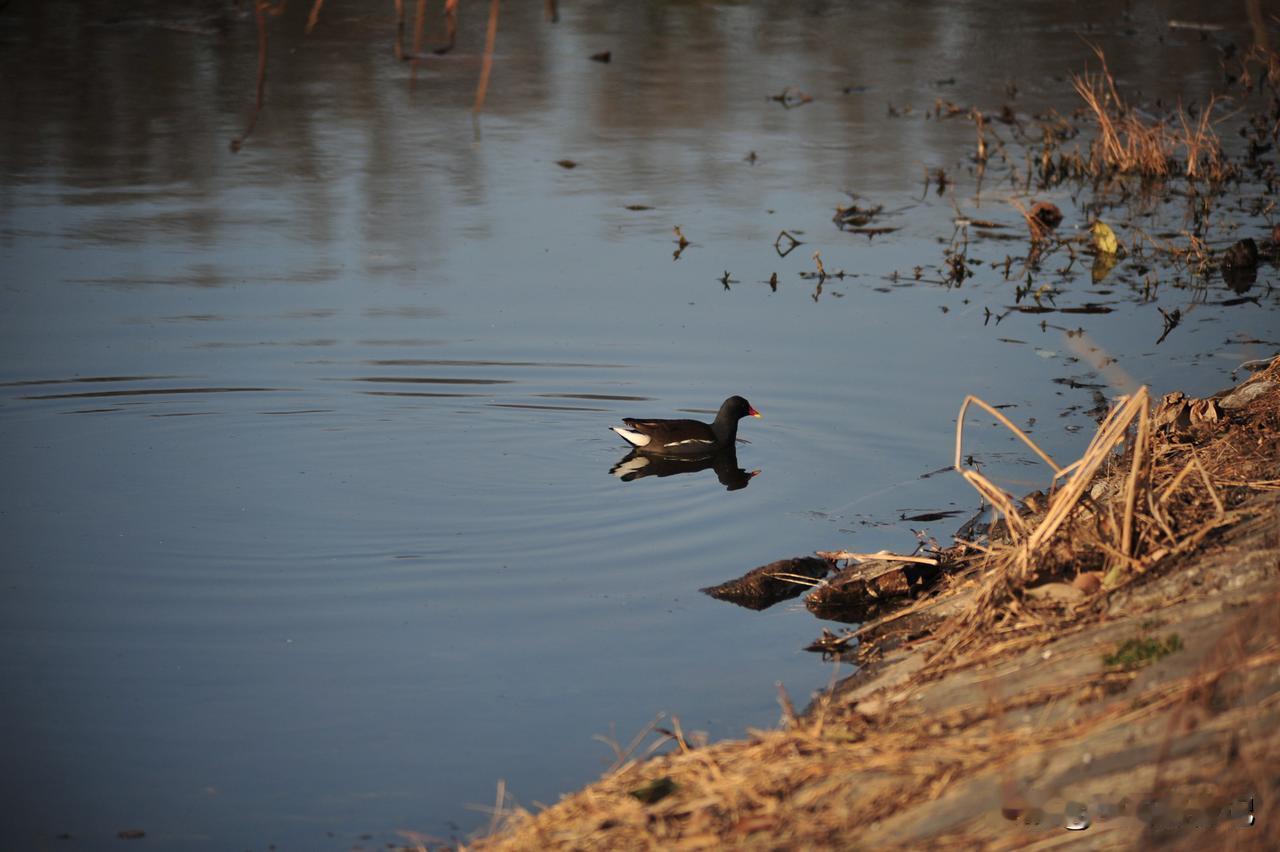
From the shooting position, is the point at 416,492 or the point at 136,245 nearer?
the point at 416,492

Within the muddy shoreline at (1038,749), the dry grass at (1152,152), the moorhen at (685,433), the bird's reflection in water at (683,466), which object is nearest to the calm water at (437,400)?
the bird's reflection in water at (683,466)

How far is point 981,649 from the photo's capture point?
19.9 feet

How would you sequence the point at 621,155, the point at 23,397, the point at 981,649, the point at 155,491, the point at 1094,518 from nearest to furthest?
the point at 981,649, the point at 1094,518, the point at 155,491, the point at 23,397, the point at 621,155

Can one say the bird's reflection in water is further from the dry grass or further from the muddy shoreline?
the dry grass

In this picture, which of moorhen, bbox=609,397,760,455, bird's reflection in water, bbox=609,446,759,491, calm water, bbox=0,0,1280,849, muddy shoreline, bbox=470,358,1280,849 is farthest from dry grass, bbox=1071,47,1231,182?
muddy shoreline, bbox=470,358,1280,849

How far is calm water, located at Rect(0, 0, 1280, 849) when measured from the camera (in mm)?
6910

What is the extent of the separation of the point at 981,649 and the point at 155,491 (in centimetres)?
613

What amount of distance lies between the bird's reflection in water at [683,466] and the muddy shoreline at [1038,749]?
4583mm

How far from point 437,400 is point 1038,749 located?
7637 millimetres

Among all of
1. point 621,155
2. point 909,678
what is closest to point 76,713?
point 909,678

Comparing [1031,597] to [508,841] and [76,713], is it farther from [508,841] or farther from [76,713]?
[76,713]

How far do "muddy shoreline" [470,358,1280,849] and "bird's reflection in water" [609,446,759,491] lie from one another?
4583 mm

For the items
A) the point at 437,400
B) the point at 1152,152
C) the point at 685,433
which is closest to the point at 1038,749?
the point at 685,433

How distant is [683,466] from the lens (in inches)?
443
